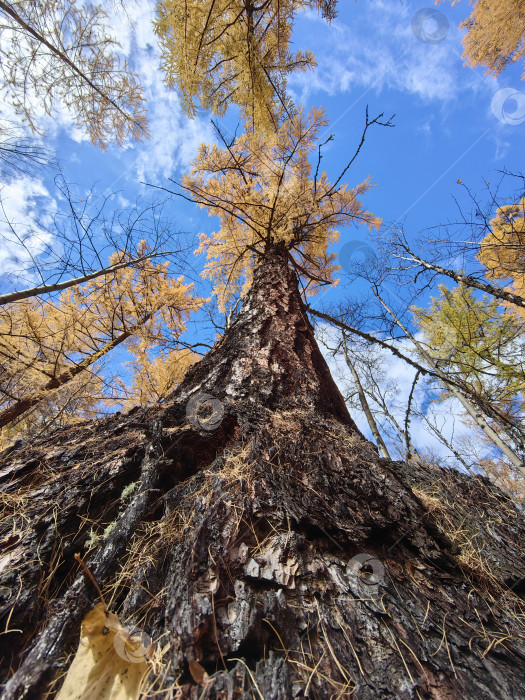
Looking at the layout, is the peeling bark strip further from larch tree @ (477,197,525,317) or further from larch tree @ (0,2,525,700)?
larch tree @ (477,197,525,317)

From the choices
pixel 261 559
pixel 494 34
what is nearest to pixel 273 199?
pixel 261 559

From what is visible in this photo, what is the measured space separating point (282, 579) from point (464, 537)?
38.1 inches

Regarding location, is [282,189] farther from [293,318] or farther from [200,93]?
[293,318]

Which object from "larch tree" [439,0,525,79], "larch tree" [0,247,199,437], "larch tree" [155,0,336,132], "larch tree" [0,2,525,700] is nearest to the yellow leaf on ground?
"larch tree" [0,2,525,700]

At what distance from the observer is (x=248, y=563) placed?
3.61 feet

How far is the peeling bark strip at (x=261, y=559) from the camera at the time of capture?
849mm

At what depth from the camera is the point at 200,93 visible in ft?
17.5

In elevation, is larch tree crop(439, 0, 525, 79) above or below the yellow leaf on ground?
above

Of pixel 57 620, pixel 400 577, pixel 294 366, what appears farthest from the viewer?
pixel 294 366

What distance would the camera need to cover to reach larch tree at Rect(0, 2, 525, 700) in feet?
2.80

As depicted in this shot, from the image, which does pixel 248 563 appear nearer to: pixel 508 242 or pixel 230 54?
pixel 508 242

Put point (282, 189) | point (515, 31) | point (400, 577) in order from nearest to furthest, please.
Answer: point (400, 577), point (282, 189), point (515, 31)

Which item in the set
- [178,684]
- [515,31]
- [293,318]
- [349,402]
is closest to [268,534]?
[178,684]

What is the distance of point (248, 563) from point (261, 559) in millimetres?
52
